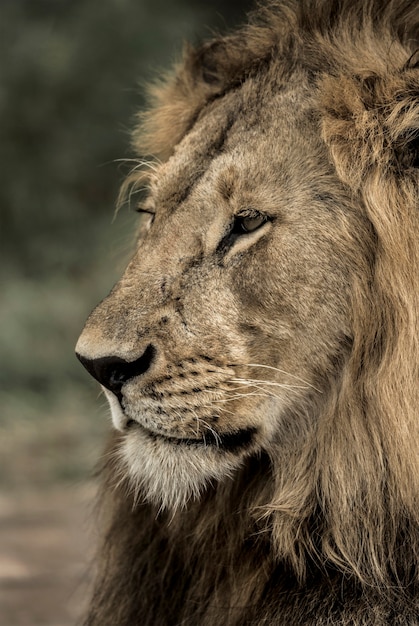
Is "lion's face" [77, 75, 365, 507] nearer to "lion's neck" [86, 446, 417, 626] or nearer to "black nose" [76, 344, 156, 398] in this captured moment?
"black nose" [76, 344, 156, 398]

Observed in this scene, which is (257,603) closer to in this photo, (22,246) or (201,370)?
(201,370)

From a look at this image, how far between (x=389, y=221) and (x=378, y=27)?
0.61 meters

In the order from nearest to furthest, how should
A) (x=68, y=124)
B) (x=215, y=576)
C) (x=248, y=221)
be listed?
(x=248, y=221) → (x=215, y=576) → (x=68, y=124)

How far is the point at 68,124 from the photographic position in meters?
9.76

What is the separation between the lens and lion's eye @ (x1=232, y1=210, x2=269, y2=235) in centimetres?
255

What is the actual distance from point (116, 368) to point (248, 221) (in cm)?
49

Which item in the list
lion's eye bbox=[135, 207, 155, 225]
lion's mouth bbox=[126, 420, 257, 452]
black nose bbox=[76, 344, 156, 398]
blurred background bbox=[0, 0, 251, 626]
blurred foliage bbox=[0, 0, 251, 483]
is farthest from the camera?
blurred foliage bbox=[0, 0, 251, 483]

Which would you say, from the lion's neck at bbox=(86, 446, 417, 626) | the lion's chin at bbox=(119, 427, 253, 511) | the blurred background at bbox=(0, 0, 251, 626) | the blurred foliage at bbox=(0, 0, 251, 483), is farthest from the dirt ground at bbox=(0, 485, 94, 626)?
the blurred foliage at bbox=(0, 0, 251, 483)

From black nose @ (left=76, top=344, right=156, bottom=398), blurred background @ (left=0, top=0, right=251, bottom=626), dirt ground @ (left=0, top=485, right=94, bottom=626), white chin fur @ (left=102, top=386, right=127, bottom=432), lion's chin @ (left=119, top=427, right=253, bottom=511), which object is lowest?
dirt ground @ (left=0, top=485, right=94, bottom=626)

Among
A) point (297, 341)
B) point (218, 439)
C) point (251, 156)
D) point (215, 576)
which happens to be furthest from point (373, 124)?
point (215, 576)

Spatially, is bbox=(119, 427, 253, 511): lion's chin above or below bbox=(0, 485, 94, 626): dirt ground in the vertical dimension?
above

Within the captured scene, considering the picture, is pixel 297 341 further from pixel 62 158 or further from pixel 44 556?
pixel 62 158

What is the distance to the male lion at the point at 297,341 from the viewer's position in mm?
2436

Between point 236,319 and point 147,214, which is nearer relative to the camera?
point 236,319
